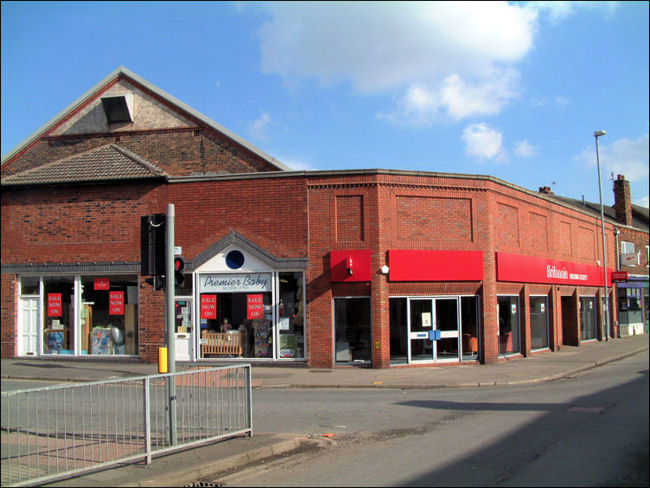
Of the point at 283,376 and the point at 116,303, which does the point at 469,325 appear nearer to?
the point at 283,376

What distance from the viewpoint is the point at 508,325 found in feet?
75.4

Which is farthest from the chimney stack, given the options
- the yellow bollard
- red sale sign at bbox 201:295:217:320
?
the yellow bollard

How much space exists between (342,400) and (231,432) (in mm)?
5033

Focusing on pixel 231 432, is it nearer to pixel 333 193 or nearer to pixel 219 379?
pixel 219 379

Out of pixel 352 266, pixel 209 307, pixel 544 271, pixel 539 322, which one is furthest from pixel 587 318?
pixel 209 307

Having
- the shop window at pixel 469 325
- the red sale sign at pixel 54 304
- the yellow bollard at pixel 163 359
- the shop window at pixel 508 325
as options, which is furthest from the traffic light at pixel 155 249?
the shop window at pixel 508 325

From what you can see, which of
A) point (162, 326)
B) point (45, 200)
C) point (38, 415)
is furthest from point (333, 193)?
point (38, 415)

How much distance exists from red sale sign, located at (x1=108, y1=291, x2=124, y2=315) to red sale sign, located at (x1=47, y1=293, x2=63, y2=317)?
187 cm

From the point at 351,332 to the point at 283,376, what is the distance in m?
3.14

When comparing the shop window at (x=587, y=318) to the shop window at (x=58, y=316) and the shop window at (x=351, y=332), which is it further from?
the shop window at (x=58, y=316)

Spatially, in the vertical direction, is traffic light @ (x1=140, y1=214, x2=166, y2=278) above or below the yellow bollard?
above

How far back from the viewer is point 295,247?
66.8ft

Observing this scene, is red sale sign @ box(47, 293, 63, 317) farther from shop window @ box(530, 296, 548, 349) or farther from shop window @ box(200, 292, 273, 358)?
shop window @ box(530, 296, 548, 349)

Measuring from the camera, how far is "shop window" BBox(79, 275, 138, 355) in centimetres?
2152
